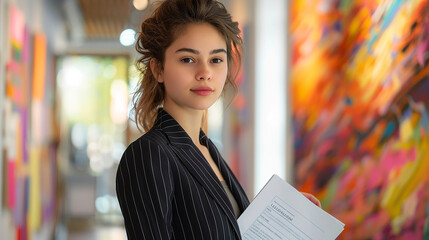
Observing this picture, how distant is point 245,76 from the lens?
5.49 meters

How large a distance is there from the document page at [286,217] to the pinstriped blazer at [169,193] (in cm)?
18

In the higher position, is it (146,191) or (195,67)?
(195,67)

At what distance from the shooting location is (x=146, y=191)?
4.32 ft

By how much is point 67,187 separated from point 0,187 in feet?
22.7

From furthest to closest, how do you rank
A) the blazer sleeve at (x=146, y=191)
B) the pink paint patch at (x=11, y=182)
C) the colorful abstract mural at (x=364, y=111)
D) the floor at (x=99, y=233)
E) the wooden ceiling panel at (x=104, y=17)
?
the floor at (x=99, y=233) < the wooden ceiling panel at (x=104, y=17) < the pink paint patch at (x=11, y=182) < the colorful abstract mural at (x=364, y=111) < the blazer sleeve at (x=146, y=191)

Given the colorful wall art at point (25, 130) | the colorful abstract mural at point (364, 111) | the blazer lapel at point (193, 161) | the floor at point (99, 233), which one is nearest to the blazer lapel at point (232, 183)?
the blazer lapel at point (193, 161)

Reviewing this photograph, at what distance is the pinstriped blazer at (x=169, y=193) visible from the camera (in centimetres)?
131

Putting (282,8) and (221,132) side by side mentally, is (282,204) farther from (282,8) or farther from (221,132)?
(221,132)

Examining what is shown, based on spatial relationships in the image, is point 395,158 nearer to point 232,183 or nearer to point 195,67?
point 232,183

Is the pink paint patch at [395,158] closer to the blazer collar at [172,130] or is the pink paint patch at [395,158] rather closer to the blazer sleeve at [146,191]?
the blazer collar at [172,130]

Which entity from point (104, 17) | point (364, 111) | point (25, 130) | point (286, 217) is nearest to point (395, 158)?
point (364, 111)

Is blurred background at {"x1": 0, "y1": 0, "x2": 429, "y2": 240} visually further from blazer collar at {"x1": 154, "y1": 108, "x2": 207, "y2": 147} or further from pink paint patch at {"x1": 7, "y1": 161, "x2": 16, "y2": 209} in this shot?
blazer collar at {"x1": 154, "y1": 108, "x2": 207, "y2": 147}

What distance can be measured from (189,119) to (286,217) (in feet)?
1.21

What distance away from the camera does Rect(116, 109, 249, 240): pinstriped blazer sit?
4.31 ft
